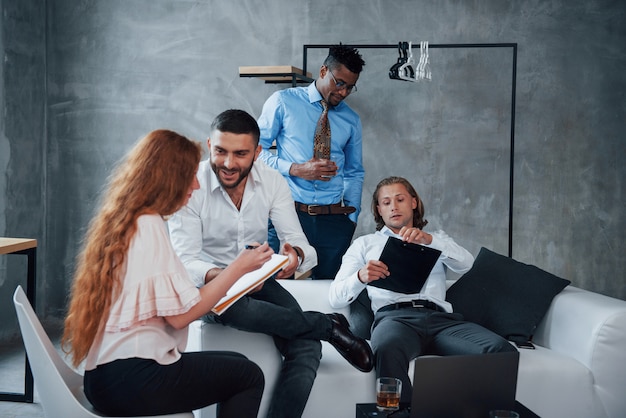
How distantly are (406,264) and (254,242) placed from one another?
674 millimetres

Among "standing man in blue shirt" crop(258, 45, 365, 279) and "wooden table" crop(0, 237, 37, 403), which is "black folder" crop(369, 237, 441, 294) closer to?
"standing man in blue shirt" crop(258, 45, 365, 279)

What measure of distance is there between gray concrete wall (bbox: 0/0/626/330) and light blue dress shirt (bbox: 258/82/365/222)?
961 mm

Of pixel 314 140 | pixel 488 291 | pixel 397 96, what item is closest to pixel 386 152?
pixel 397 96

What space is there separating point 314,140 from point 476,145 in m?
1.47

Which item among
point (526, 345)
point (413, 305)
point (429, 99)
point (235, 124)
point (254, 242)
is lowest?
point (526, 345)

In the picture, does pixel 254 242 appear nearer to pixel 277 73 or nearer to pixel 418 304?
pixel 418 304

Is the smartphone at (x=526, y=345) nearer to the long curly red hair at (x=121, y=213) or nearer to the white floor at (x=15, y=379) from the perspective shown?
the long curly red hair at (x=121, y=213)

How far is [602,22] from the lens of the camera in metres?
4.84

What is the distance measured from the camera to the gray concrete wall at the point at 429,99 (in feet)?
15.9

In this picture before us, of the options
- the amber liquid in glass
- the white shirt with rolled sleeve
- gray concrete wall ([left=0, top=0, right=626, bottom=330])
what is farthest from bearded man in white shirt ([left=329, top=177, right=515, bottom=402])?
gray concrete wall ([left=0, top=0, right=626, bottom=330])

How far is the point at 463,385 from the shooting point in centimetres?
197

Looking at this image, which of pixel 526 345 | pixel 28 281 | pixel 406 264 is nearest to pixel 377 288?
pixel 406 264

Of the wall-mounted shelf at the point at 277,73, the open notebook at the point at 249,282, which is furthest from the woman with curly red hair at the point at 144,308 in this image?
the wall-mounted shelf at the point at 277,73

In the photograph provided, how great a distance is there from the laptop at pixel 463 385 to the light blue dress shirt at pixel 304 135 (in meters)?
2.05
